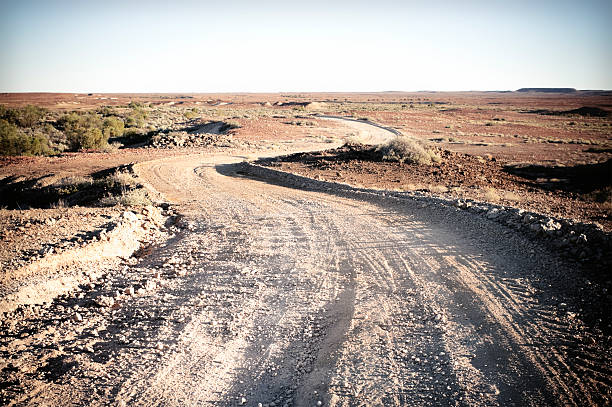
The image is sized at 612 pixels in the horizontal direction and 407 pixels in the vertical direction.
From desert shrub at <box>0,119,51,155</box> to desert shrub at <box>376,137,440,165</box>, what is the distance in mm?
23954

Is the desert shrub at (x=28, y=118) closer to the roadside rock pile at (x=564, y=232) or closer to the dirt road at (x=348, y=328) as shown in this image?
the dirt road at (x=348, y=328)

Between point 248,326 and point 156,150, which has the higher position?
point 156,150

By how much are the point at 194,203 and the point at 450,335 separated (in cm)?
1008

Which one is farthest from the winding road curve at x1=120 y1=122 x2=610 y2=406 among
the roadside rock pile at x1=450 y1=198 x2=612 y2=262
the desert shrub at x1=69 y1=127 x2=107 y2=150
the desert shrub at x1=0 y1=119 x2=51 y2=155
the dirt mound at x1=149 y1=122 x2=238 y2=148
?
the desert shrub at x1=69 y1=127 x2=107 y2=150

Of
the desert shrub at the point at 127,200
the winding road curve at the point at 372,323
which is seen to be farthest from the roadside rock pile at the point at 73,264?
the desert shrub at the point at 127,200

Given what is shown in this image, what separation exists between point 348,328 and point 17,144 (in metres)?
28.1

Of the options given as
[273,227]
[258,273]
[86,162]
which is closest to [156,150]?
[86,162]

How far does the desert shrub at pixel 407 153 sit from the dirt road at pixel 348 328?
10434mm

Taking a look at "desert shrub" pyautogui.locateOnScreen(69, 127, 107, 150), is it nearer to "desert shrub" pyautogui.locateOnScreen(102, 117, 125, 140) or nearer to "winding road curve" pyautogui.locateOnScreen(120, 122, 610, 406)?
"desert shrub" pyautogui.locateOnScreen(102, 117, 125, 140)

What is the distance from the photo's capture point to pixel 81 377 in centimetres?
426

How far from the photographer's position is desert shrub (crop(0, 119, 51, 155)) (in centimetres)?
2333

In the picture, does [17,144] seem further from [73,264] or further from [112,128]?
[73,264]

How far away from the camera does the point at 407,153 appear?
2002cm

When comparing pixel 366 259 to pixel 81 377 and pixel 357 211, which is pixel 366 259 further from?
pixel 81 377
